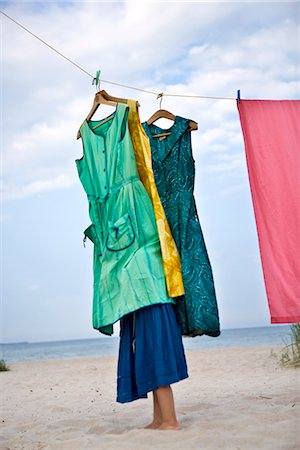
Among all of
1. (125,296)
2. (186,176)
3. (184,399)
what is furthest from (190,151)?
(184,399)

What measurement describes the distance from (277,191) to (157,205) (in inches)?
34.6

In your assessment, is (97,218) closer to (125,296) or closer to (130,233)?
(130,233)

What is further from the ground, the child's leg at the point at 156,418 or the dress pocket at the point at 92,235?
the dress pocket at the point at 92,235

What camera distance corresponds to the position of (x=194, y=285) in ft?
10.9

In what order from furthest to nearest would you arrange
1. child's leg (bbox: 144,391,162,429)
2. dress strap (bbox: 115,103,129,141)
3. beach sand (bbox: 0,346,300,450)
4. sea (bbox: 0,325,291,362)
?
sea (bbox: 0,325,291,362) < dress strap (bbox: 115,103,129,141) < child's leg (bbox: 144,391,162,429) < beach sand (bbox: 0,346,300,450)

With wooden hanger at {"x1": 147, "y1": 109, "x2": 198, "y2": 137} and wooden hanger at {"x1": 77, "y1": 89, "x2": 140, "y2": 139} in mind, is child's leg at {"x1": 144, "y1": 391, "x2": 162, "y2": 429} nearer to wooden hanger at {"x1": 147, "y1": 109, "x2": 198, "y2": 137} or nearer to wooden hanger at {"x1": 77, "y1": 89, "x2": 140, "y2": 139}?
wooden hanger at {"x1": 147, "y1": 109, "x2": 198, "y2": 137}

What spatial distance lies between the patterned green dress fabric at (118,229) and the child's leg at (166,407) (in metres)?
0.48

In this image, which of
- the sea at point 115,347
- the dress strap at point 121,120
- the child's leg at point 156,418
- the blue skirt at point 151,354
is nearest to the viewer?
the blue skirt at point 151,354

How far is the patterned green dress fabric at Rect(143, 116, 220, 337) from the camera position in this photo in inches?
130

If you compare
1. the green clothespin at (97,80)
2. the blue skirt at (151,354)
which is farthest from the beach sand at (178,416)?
the green clothespin at (97,80)

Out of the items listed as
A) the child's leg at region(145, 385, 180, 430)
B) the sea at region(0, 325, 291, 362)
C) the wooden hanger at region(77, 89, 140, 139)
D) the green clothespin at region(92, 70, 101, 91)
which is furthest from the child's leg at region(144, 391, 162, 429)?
the sea at region(0, 325, 291, 362)

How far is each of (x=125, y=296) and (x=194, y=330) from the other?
1.48 ft

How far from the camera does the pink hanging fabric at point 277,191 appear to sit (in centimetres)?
360

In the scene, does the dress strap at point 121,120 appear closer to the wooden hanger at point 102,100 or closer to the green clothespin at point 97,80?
the wooden hanger at point 102,100
